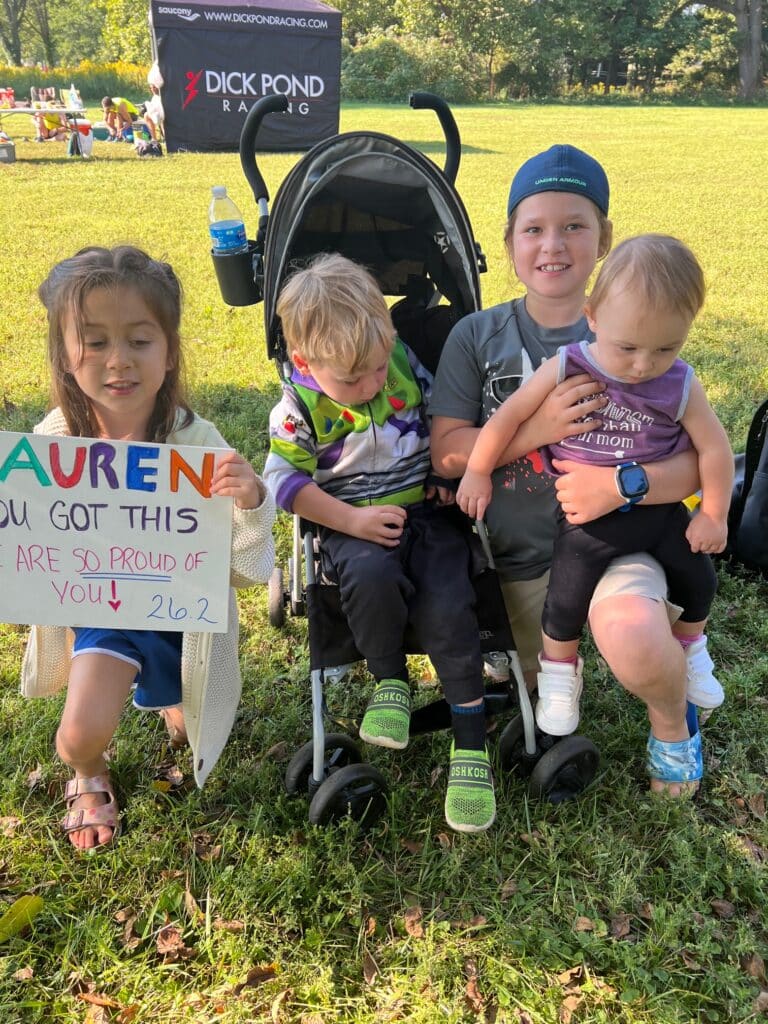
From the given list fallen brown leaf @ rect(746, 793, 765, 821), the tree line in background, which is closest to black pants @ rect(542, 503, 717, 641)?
fallen brown leaf @ rect(746, 793, 765, 821)

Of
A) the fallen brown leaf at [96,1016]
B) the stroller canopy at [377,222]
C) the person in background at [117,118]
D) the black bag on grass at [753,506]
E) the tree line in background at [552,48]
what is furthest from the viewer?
the tree line in background at [552,48]

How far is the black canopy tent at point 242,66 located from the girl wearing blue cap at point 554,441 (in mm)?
16064

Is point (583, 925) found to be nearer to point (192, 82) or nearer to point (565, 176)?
point (565, 176)

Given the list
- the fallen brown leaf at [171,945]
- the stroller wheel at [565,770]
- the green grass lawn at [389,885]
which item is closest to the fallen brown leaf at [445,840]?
the green grass lawn at [389,885]

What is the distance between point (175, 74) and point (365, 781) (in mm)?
18245

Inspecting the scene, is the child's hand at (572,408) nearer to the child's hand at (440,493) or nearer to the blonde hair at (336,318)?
the child's hand at (440,493)

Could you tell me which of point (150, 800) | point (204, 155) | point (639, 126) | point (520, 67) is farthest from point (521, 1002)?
point (520, 67)

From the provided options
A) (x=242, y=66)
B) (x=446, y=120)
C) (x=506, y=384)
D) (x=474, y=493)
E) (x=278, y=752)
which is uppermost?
(x=242, y=66)

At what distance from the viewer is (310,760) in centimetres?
250

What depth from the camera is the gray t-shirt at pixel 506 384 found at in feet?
8.25

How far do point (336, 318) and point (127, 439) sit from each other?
2.35 ft

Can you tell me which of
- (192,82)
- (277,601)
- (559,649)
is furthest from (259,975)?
(192,82)

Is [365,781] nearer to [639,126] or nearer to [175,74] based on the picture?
[175,74]

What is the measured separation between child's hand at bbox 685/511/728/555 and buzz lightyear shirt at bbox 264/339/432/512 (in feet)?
2.78
